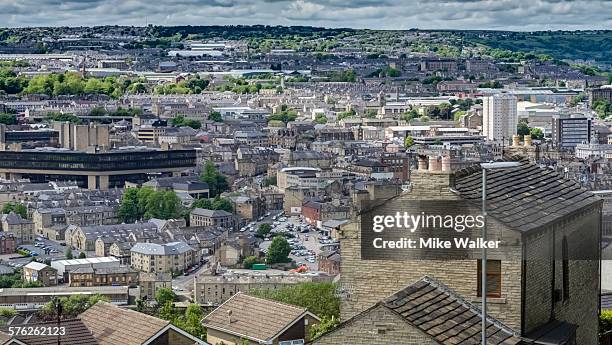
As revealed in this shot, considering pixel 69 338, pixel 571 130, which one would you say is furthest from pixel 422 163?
pixel 571 130

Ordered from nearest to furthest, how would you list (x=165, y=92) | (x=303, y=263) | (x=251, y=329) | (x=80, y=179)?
(x=251, y=329) → (x=303, y=263) → (x=80, y=179) → (x=165, y=92)

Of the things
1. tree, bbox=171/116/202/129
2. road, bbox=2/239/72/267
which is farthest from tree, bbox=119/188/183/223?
tree, bbox=171/116/202/129

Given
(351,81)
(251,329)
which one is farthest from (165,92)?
(251,329)

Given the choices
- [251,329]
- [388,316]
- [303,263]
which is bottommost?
[303,263]

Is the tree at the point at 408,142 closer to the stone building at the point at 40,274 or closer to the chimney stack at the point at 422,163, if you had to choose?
the stone building at the point at 40,274

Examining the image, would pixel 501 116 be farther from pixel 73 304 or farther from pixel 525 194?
pixel 525 194

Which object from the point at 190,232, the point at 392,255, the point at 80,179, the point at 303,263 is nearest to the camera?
the point at 392,255

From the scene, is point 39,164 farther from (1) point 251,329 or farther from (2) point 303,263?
(1) point 251,329

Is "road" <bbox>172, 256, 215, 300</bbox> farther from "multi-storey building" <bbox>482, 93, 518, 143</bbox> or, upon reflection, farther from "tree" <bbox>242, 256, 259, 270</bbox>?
"multi-storey building" <bbox>482, 93, 518, 143</bbox>
